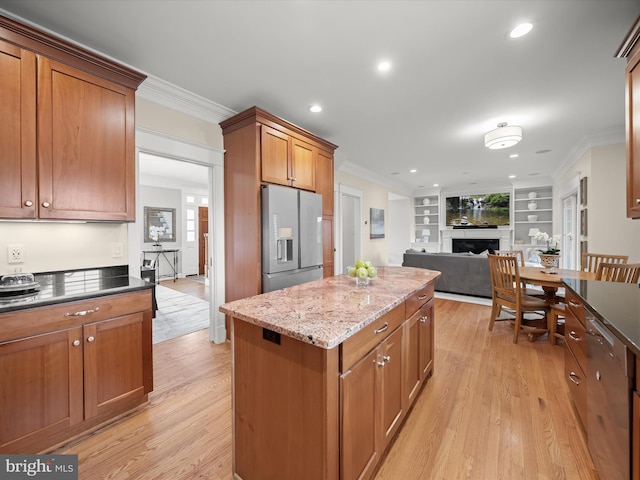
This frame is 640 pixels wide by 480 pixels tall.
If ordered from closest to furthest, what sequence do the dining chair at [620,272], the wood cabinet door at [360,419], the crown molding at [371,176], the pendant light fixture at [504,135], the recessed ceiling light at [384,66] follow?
the wood cabinet door at [360,419]
the recessed ceiling light at [384,66]
the dining chair at [620,272]
the pendant light fixture at [504,135]
the crown molding at [371,176]

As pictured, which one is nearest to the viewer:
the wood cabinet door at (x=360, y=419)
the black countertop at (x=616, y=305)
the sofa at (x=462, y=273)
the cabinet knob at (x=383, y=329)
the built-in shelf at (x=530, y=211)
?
the black countertop at (x=616, y=305)

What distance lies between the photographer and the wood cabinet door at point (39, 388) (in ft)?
4.59

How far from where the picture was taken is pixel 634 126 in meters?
1.61

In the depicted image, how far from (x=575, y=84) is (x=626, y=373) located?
9.62 ft

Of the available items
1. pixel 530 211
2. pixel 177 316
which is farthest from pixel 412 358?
pixel 530 211

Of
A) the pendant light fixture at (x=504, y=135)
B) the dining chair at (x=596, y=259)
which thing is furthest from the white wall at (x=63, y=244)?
the dining chair at (x=596, y=259)

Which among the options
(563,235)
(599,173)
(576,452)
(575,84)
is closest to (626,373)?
(576,452)

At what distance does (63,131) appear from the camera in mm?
1769

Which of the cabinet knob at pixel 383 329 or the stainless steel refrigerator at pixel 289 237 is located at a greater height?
the stainless steel refrigerator at pixel 289 237

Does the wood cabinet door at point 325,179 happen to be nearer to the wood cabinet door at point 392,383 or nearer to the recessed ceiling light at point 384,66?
the recessed ceiling light at point 384,66

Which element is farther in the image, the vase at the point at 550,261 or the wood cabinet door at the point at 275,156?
the vase at the point at 550,261

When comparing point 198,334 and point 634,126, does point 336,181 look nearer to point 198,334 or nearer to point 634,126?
point 198,334

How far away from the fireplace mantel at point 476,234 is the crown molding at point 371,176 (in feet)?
6.02

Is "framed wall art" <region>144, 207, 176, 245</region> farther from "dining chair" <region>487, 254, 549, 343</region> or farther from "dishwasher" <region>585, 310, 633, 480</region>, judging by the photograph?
"dishwasher" <region>585, 310, 633, 480</region>
